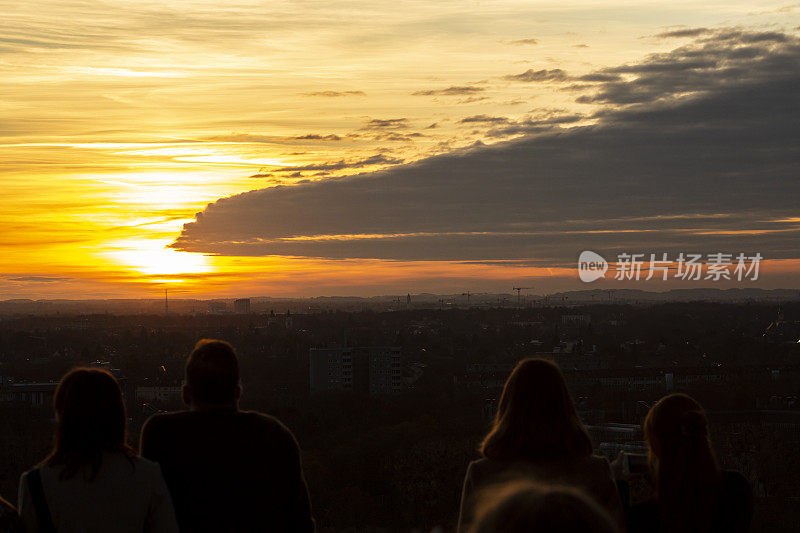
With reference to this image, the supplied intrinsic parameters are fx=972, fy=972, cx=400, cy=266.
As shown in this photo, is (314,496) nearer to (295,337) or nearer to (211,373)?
(211,373)

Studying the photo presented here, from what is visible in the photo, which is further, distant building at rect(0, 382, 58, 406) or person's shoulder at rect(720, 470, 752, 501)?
distant building at rect(0, 382, 58, 406)

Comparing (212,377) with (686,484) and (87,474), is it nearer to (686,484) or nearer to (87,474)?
(87,474)

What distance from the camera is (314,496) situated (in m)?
24.0

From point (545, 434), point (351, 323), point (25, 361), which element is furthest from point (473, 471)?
point (351, 323)

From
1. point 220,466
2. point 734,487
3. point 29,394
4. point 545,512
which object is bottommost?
point 29,394

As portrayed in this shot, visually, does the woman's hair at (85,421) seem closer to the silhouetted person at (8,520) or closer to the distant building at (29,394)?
the silhouetted person at (8,520)

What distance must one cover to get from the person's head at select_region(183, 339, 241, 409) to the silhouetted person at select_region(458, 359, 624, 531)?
A: 1096 millimetres

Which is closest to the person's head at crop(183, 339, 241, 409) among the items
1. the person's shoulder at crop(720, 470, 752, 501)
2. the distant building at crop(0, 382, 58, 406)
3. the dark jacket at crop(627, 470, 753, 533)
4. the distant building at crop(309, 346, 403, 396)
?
the dark jacket at crop(627, 470, 753, 533)

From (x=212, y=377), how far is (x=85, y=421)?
57cm

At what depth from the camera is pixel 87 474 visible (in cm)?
377

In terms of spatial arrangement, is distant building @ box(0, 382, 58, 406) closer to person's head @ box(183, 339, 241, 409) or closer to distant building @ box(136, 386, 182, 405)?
distant building @ box(136, 386, 182, 405)

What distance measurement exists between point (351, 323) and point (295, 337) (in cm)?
3345

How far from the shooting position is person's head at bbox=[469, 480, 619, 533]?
136 cm

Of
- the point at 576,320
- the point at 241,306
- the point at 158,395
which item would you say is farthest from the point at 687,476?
the point at 241,306
